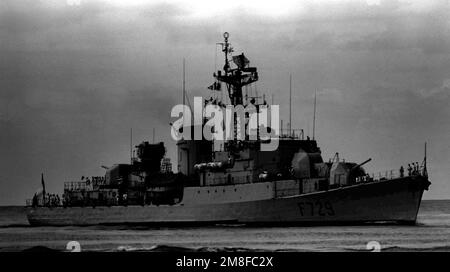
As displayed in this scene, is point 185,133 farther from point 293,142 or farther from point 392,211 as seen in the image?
point 392,211

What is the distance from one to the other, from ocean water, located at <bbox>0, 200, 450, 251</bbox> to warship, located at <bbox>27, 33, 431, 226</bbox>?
4.20ft

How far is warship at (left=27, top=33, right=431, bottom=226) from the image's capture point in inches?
1396

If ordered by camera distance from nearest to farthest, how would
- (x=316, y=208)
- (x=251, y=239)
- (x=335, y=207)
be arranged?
1. (x=251, y=239)
2. (x=335, y=207)
3. (x=316, y=208)

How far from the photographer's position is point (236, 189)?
128 ft

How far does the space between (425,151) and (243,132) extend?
10.3 metres

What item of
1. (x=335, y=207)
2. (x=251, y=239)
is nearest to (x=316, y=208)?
(x=335, y=207)

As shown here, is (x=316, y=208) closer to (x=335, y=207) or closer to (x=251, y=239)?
(x=335, y=207)

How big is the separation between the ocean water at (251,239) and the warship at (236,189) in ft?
4.20

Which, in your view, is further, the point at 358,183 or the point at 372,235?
the point at 358,183

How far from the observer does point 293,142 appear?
1522 inches

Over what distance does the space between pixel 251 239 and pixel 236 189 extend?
8552 millimetres

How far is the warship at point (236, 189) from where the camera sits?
1396 inches

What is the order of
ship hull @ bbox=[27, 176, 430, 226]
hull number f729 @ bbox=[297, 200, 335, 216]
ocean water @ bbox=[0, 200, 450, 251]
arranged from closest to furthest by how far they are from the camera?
ocean water @ bbox=[0, 200, 450, 251], ship hull @ bbox=[27, 176, 430, 226], hull number f729 @ bbox=[297, 200, 335, 216]
